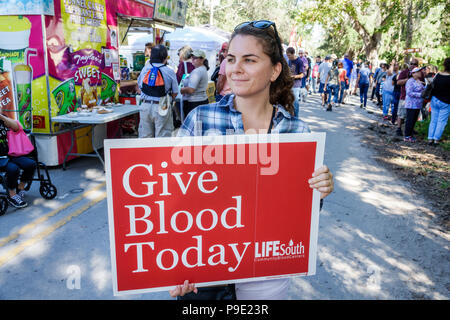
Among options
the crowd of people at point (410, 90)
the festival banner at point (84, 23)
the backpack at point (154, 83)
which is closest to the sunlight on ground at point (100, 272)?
the backpack at point (154, 83)

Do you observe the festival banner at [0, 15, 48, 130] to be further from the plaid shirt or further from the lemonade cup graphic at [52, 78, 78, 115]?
the plaid shirt

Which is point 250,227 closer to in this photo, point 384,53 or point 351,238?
point 351,238

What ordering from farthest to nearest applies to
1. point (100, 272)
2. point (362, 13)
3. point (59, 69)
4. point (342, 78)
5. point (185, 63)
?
point (362, 13)
point (342, 78)
point (185, 63)
point (59, 69)
point (100, 272)

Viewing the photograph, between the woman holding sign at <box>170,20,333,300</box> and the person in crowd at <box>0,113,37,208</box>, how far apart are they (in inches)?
144

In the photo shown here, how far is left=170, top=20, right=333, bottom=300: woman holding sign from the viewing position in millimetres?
1758

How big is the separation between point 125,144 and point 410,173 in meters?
6.55

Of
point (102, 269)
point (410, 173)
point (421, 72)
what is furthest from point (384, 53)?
point (102, 269)

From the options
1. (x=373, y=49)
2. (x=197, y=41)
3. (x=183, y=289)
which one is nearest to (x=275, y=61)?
(x=183, y=289)

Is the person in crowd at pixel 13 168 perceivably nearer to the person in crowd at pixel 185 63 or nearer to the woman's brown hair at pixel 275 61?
the woman's brown hair at pixel 275 61

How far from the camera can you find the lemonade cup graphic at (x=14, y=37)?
584 cm

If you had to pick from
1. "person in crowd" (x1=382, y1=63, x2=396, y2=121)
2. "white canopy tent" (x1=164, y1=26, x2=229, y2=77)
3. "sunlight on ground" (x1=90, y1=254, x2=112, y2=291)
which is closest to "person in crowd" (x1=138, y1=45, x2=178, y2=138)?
"sunlight on ground" (x1=90, y1=254, x2=112, y2=291)

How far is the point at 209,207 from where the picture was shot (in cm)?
164

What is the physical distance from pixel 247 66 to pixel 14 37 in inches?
217

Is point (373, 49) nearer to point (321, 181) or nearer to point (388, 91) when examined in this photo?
point (388, 91)
